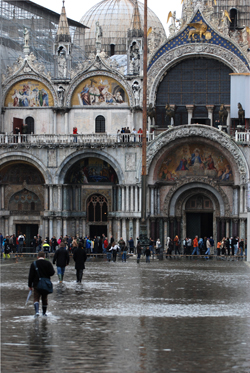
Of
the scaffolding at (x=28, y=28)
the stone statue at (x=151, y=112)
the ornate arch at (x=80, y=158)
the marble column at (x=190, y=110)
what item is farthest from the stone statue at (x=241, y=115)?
the scaffolding at (x=28, y=28)

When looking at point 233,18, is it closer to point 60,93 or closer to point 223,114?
point 223,114

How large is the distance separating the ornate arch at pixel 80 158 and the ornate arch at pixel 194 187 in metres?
3.92

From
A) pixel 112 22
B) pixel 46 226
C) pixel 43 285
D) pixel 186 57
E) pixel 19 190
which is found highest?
pixel 112 22

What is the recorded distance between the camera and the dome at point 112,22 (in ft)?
260

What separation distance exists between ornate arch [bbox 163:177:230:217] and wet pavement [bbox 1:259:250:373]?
85.9 feet

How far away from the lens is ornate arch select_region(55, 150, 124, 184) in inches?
2165

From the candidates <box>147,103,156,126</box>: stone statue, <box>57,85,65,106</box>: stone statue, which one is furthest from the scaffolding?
<box>147,103,156,126</box>: stone statue

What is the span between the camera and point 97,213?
57.9 meters

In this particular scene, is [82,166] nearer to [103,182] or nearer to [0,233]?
[103,182]

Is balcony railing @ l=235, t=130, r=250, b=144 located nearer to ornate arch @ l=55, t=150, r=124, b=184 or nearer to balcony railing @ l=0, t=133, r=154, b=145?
balcony railing @ l=0, t=133, r=154, b=145

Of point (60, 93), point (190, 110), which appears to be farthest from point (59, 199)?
point (190, 110)

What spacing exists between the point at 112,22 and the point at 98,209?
29.0 meters

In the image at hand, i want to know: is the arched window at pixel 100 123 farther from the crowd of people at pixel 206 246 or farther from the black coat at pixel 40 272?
the black coat at pixel 40 272

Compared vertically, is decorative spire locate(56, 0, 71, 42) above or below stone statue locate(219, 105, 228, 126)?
above
